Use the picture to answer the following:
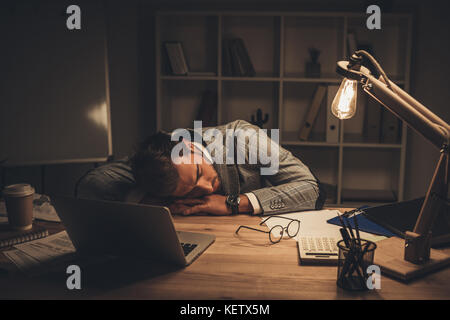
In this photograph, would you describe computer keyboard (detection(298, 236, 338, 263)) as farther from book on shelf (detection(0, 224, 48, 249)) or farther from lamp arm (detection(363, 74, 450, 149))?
book on shelf (detection(0, 224, 48, 249))

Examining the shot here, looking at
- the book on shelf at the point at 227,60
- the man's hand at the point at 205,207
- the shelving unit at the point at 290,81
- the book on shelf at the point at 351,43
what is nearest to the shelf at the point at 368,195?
the shelving unit at the point at 290,81

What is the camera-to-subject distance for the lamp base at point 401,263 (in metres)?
0.98

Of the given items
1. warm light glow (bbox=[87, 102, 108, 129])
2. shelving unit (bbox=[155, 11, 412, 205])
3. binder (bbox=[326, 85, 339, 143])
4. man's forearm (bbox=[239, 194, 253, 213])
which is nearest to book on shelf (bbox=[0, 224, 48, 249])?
man's forearm (bbox=[239, 194, 253, 213])

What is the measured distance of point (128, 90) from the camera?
10.9ft

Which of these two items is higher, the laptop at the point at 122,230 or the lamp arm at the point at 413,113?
the lamp arm at the point at 413,113

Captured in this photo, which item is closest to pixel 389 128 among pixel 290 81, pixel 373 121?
pixel 373 121

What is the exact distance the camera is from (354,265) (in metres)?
0.94

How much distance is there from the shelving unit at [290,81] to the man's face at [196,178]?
145 cm

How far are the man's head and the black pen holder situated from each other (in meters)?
0.66

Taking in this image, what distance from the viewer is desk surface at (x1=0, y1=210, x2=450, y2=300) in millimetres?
918

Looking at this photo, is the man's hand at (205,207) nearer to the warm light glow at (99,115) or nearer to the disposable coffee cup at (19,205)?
Result: the disposable coffee cup at (19,205)
